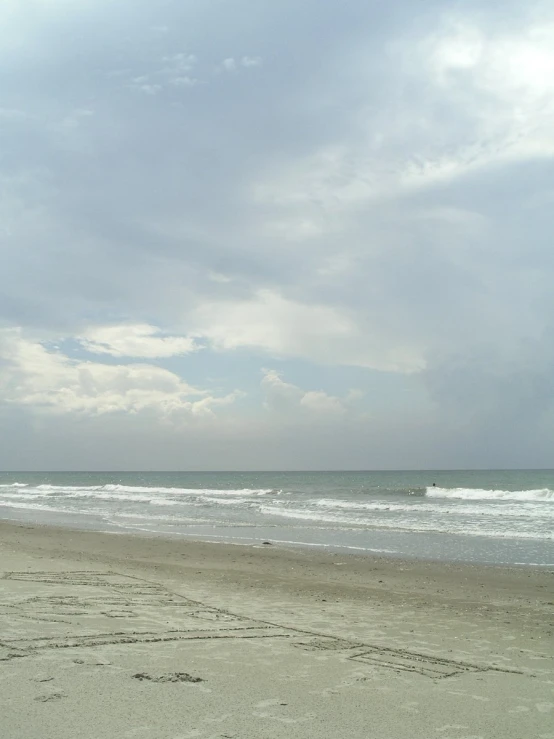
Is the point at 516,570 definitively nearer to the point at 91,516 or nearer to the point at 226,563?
the point at 226,563

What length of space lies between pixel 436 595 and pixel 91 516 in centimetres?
2171

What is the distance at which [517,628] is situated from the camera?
7.76 m

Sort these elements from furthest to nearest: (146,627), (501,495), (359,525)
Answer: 1. (501,495)
2. (359,525)
3. (146,627)

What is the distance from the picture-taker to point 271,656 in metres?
5.77

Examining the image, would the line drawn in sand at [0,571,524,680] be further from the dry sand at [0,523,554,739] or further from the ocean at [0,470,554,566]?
the ocean at [0,470,554,566]

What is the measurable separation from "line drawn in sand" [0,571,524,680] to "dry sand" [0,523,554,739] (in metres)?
0.03

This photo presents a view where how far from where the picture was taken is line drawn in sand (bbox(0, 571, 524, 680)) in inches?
225

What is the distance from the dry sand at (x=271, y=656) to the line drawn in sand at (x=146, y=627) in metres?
0.03

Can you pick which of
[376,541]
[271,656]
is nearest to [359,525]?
[376,541]

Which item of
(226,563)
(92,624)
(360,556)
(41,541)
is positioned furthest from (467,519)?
(92,624)

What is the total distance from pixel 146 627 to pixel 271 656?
178cm

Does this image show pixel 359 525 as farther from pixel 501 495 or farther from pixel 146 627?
pixel 501 495

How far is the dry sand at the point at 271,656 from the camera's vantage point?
4.10 m

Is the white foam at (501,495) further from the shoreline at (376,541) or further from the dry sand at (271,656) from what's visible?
the dry sand at (271,656)
